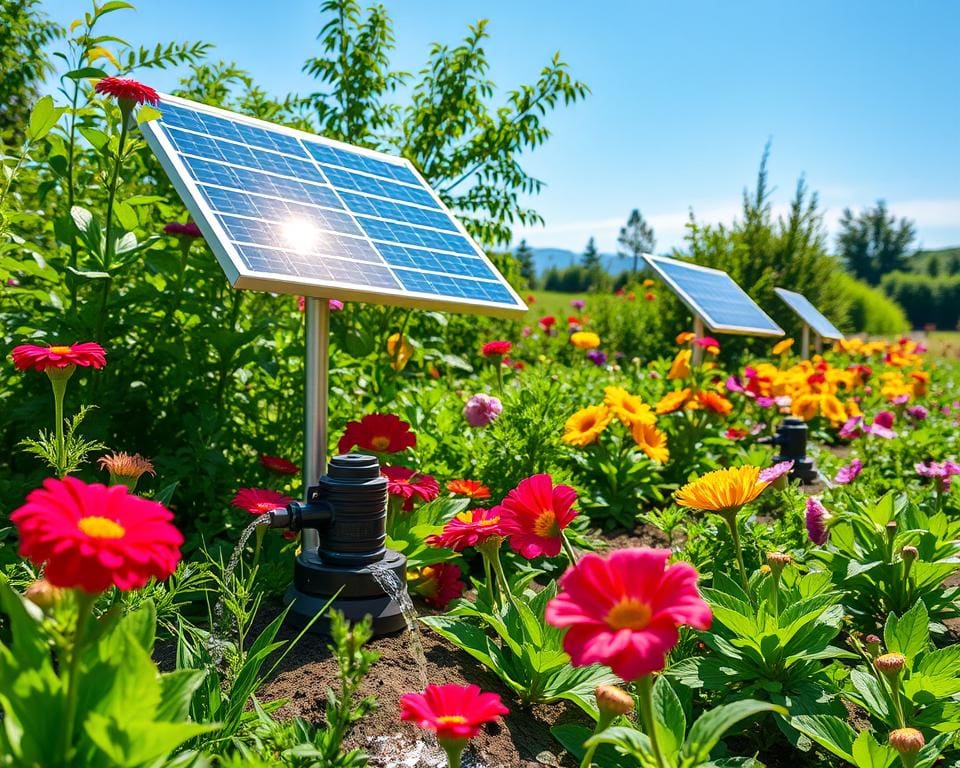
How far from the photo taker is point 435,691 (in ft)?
5.42

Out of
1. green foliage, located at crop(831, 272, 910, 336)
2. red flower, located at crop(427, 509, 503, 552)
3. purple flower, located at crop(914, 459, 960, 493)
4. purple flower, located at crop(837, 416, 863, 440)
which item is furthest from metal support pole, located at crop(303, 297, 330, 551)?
green foliage, located at crop(831, 272, 910, 336)

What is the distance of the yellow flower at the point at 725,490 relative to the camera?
2.25 m

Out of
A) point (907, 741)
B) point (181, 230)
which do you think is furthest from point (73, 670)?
point (181, 230)

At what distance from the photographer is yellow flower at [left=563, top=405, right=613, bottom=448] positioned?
4.10m

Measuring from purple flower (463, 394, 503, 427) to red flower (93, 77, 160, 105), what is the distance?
201cm

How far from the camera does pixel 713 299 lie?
6.85 metres

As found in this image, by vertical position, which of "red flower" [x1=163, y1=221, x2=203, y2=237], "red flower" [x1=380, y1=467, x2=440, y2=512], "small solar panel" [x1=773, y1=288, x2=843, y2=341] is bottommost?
"red flower" [x1=380, y1=467, x2=440, y2=512]

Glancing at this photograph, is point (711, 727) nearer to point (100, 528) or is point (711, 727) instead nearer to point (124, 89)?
point (100, 528)

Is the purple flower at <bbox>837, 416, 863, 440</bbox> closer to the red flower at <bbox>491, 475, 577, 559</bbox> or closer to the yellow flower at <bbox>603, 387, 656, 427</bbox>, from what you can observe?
the yellow flower at <bbox>603, 387, 656, 427</bbox>

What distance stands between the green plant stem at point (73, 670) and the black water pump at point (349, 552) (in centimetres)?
122

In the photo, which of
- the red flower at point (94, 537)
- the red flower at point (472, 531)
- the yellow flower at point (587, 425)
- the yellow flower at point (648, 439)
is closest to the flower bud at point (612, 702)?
the red flower at point (472, 531)

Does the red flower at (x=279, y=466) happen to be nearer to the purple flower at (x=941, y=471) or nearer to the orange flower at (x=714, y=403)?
the orange flower at (x=714, y=403)

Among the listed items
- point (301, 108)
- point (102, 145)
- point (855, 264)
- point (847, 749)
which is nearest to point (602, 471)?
point (847, 749)

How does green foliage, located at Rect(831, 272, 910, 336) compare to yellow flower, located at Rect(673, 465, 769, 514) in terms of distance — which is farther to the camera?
green foliage, located at Rect(831, 272, 910, 336)
